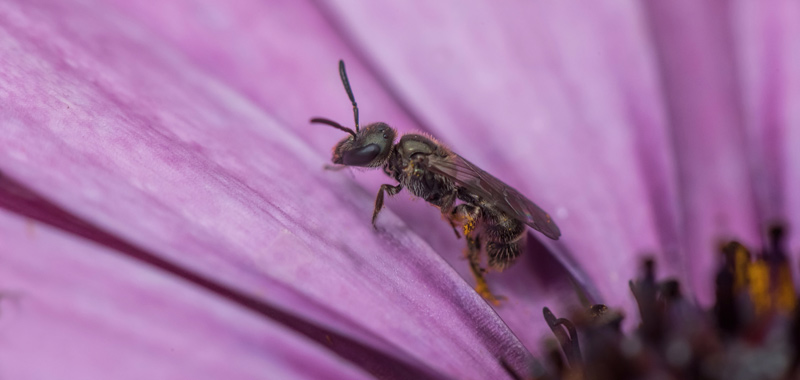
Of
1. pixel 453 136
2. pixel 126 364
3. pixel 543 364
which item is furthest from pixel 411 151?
pixel 126 364

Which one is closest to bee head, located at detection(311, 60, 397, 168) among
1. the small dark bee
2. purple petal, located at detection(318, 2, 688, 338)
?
the small dark bee

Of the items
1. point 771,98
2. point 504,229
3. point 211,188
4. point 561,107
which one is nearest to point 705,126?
point 771,98

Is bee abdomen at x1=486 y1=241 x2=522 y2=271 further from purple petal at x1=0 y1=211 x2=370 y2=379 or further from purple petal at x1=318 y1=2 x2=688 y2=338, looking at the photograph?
purple petal at x1=0 y1=211 x2=370 y2=379

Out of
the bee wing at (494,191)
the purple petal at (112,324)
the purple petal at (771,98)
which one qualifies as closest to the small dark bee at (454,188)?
the bee wing at (494,191)

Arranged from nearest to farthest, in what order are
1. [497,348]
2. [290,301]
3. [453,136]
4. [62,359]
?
1. [62,359]
2. [290,301]
3. [497,348]
4. [453,136]

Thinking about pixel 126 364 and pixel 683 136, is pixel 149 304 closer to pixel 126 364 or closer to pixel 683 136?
pixel 126 364

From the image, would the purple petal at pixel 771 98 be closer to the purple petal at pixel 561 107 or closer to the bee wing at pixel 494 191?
the purple petal at pixel 561 107
